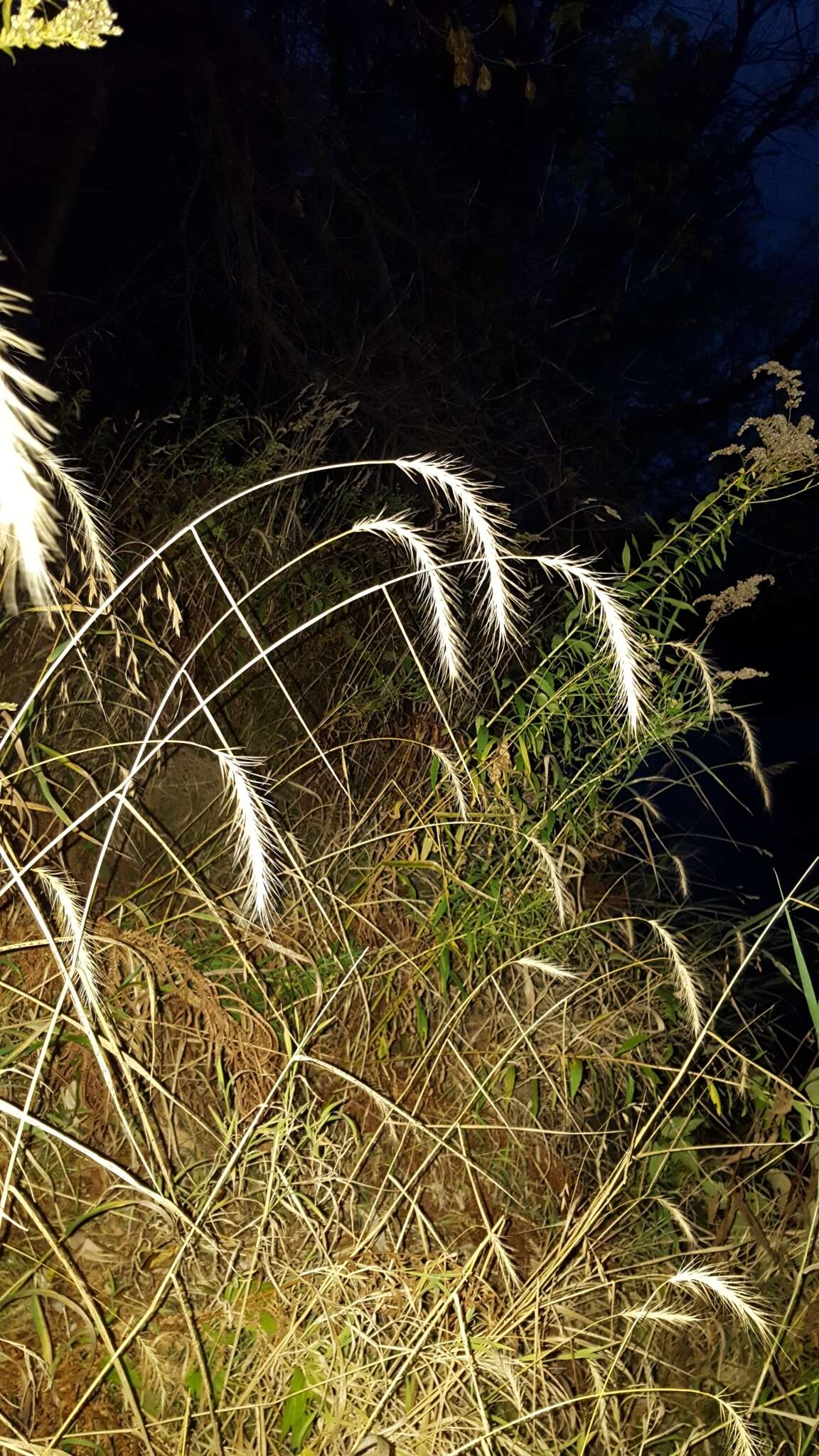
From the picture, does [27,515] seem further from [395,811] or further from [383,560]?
[383,560]

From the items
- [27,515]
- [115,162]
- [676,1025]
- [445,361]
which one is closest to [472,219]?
[445,361]

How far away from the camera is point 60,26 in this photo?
2.56 ft

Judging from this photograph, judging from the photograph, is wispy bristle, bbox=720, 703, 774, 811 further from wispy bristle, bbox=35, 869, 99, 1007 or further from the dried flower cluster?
wispy bristle, bbox=35, 869, 99, 1007

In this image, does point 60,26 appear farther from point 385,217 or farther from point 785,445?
point 385,217

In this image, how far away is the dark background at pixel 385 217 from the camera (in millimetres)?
3559

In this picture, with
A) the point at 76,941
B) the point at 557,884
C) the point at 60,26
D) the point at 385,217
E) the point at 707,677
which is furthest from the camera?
the point at 385,217

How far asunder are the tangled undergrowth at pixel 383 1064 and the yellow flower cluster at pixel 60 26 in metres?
0.34

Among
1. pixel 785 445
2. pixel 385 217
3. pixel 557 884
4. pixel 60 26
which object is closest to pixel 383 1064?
pixel 557 884

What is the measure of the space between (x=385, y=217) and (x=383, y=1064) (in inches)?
118

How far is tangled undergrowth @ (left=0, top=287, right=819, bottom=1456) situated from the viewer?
4.62ft

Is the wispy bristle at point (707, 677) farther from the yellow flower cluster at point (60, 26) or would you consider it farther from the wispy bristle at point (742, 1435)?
the yellow flower cluster at point (60, 26)

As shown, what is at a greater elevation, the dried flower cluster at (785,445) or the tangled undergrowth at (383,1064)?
the dried flower cluster at (785,445)

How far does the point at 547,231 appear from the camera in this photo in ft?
16.1

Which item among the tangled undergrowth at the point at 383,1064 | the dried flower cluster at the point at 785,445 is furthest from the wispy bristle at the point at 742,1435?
the dried flower cluster at the point at 785,445
